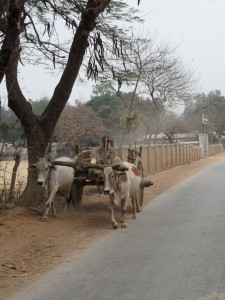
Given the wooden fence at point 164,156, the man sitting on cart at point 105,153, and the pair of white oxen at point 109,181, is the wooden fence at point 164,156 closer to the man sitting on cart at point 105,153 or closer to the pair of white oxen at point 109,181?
the man sitting on cart at point 105,153

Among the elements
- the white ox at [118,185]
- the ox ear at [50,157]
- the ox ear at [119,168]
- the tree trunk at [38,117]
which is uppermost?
the tree trunk at [38,117]

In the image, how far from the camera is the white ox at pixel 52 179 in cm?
1016

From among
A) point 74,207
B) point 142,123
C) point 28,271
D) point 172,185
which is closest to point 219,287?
point 28,271

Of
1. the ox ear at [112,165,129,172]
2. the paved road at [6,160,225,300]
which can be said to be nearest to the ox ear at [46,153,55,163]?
the ox ear at [112,165,129,172]

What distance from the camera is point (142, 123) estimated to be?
4369 cm

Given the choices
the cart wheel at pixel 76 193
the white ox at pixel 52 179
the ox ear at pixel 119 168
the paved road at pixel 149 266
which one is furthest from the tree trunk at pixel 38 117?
the paved road at pixel 149 266

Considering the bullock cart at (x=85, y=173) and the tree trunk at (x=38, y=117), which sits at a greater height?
the tree trunk at (x=38, y=117)

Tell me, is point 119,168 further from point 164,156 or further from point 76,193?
point 164,156

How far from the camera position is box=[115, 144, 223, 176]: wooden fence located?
24.0m

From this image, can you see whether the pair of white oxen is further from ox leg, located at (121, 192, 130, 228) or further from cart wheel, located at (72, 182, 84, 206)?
cart wheel, located at (72, 182, 84, 206)

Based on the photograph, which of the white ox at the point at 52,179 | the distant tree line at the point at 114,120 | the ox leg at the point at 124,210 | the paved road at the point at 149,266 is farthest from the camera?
the distant tree line at the point at 114,120

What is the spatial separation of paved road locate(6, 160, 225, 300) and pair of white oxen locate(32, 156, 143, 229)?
1.98ft

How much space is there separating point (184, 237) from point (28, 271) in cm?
305

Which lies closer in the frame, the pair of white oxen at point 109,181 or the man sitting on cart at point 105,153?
the pair of white oxen at point 109,181
